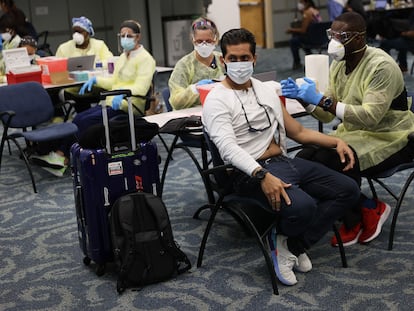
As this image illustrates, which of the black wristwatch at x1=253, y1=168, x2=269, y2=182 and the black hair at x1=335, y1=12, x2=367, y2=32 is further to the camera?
the black hair at x1=335, y1=12, x2=367, y2=32

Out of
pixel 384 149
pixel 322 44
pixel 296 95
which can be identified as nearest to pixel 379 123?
pixel 384 149

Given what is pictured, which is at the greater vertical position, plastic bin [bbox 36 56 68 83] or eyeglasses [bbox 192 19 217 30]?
eyeglasses [bbox 192 19 217 30]

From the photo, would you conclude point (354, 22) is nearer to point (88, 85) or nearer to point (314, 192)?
point (314, 192)

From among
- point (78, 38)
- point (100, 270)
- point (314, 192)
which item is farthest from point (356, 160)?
point (78, 38)

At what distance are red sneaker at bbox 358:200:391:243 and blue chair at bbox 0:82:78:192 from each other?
232 cm

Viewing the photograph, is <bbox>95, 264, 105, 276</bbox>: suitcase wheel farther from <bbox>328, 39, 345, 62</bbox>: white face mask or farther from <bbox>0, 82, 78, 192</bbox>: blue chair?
<bbox>0, 82, 78, 192</bbox>: blue chair

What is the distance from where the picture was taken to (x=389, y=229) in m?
3.57

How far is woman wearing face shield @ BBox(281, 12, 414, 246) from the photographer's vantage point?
3279mm

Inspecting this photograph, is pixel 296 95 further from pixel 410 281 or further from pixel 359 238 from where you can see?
A: pixel 410 281

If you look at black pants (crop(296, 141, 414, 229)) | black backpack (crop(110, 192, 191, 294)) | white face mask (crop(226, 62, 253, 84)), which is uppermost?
white face mask (crop(226, 62, 253, 84))

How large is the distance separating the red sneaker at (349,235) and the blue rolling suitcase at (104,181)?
0.97 m

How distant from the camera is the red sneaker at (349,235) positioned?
341 centimetres

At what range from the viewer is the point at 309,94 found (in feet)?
10.8

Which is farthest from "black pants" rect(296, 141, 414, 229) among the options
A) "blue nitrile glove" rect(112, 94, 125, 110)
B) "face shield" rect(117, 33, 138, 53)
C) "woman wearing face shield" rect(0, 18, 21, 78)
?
"woman wearing face shield" rect(0, 18, 21, 78)
